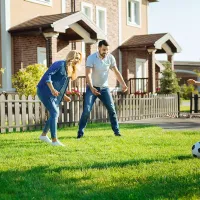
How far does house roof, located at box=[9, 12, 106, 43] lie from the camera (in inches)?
629

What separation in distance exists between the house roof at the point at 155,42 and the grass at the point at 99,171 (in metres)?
15.1

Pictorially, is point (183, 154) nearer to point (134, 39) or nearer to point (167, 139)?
point (167, 139)

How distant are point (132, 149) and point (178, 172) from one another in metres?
2.02

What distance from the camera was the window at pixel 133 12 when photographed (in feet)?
83.7

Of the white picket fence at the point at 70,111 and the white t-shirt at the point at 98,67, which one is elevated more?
the white t-shirt at the point at 98,67

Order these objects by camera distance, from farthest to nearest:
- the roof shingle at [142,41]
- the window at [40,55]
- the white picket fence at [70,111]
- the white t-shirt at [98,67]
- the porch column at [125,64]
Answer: the porch column at [125,64], the roof shingle at [142,41], the window at [40,55], the white picket fence at [70,111], the white t-shirt at [98,67]

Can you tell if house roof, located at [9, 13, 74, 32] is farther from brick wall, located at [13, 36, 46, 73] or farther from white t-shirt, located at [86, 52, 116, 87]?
white t-shirt, located at [86, 52, 116, 87]

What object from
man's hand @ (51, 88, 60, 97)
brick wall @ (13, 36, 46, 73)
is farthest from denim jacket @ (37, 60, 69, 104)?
brick wall @ (13, 36, 46, 73)

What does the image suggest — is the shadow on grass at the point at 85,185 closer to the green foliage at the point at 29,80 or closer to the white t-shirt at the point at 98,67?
the white t-shirt at the point at 98,67

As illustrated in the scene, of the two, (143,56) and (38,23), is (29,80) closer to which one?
(38,23)

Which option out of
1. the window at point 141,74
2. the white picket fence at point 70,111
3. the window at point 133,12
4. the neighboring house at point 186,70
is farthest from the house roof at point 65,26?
the neighboring house at point 186,70

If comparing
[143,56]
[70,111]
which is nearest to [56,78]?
[70,111]

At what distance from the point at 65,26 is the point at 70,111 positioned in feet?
16.2

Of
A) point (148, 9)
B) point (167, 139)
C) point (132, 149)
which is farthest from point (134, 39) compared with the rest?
point (132, 149)
